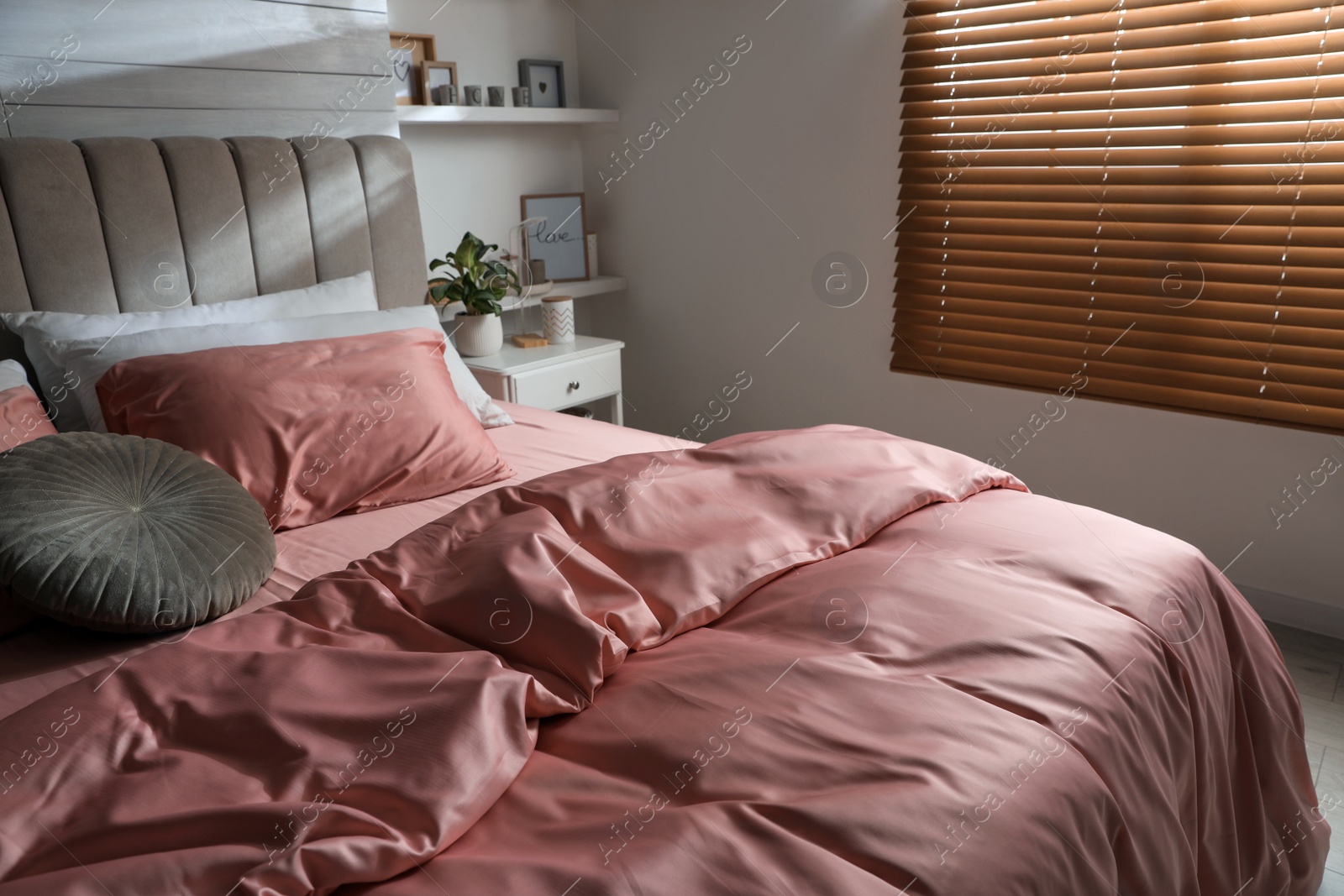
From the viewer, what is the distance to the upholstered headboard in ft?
6.40

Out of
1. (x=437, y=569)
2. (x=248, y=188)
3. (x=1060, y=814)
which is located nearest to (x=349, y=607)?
(x=437, y=569)

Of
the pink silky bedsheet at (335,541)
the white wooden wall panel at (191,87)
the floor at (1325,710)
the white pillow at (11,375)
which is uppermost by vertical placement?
the white wooden wall panel at (191,87)

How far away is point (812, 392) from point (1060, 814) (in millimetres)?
2423

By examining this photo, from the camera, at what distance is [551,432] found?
229cm

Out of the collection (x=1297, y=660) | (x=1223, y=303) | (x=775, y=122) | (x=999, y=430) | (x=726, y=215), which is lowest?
(x=1297, y=660)

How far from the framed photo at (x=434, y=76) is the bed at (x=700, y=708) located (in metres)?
1.81

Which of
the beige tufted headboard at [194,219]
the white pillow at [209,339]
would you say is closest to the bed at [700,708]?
the white pillow at [209,339]

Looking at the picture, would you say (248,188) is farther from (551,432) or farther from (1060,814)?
(1060,814)

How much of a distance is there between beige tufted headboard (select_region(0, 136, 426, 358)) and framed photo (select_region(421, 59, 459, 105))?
47 centimetres

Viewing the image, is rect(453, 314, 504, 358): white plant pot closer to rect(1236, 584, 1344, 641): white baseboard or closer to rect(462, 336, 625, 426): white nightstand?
rect(462, 336, 625, 426): white nightstand

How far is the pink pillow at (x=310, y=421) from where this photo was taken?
1707 mm

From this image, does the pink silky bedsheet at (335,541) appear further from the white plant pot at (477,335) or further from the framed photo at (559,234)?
the framed photo at (559,234)

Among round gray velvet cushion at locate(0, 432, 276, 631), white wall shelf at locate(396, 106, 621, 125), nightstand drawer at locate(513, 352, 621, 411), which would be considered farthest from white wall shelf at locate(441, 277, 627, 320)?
round gray velvet cushion at locate(0, 432, 276, 631)

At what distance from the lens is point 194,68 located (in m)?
2.25
